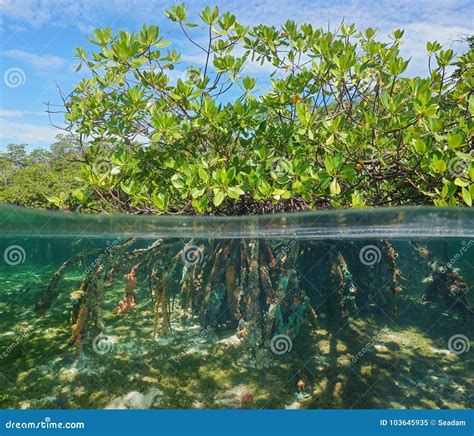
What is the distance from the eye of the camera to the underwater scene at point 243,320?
6.16 meters

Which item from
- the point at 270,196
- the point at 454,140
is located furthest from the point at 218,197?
the point at 454,140

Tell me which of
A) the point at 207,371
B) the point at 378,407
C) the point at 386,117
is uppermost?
the point at 386,117

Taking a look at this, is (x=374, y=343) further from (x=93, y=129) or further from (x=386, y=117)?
(x=93, y=129)

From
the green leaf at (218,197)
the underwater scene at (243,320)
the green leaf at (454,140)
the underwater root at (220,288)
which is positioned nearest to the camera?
the green leaf at (454,140)

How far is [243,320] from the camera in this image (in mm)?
6617

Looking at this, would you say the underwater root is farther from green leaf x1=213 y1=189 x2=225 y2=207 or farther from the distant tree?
the distant tree

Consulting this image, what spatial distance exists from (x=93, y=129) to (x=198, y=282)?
319 cm

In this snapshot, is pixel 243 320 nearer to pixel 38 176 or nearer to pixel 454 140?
pixel 454 140

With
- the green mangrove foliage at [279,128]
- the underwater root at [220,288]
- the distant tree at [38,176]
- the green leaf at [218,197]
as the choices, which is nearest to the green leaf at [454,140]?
the green mangrove foliage at [279,128]

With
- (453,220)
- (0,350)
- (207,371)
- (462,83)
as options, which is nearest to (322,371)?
(207,371)

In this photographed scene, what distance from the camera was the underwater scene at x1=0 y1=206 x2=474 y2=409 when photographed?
6164 millimetres

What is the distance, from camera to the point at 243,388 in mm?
6184

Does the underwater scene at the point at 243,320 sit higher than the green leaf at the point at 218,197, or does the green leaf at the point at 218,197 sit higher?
the green leaf at the point at 218,197

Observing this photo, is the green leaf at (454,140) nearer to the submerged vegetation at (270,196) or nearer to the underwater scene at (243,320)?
the submerged vegetation at (270,196)
